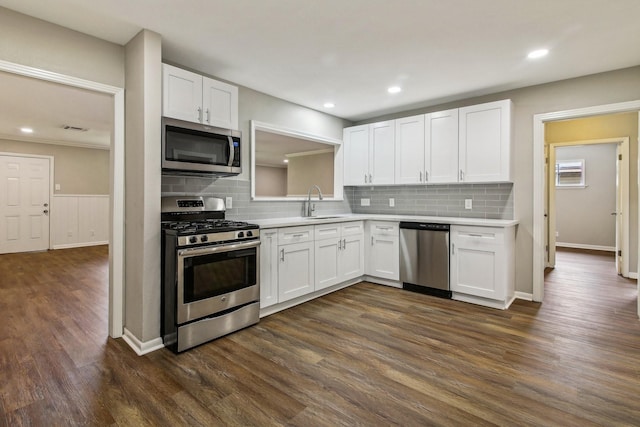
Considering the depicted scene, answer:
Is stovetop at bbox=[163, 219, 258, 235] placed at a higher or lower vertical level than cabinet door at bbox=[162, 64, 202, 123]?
lower

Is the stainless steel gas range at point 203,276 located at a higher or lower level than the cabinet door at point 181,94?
lower

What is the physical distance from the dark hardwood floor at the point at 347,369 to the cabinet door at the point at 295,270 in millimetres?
189

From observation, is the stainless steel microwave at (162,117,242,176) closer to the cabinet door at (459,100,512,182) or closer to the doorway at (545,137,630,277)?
the cabinet door at (459,100,512,182)

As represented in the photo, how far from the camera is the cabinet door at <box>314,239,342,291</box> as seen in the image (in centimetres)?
369

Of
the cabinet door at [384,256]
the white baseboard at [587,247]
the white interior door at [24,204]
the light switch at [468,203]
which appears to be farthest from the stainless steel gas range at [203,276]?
the white baseboard at [587,247]

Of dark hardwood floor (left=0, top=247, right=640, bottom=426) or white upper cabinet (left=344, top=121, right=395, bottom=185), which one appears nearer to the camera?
dark hardwood floor (left=0, top=247, right=640, bottom=426)

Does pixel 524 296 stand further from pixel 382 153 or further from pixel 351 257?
pixel 382 153

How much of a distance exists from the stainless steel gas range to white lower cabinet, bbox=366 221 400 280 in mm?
1864

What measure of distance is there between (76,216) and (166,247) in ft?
21.8

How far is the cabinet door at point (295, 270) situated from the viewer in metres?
3.30

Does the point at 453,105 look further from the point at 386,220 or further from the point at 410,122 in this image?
the point at 386,220

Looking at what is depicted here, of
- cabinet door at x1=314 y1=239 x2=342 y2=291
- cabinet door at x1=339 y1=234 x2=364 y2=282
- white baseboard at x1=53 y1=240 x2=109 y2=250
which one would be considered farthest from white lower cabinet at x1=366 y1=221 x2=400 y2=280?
white baseboard at x1=53 y1=240 x2=109 y2=250

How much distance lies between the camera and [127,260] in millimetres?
2668

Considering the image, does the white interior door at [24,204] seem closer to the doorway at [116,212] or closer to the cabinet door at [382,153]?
the doorway at [116,212]
